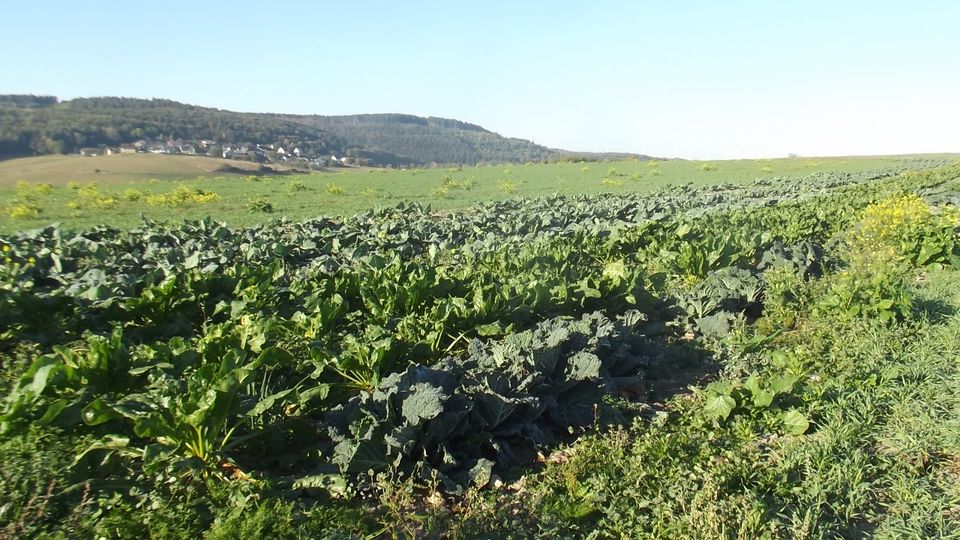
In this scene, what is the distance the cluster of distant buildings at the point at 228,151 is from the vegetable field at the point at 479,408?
68751mm

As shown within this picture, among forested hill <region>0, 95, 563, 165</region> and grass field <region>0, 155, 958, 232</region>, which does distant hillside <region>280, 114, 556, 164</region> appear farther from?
grass field <region>0, 155, 958, 232</region>

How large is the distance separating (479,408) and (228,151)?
275ft

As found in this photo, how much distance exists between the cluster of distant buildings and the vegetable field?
226 feet

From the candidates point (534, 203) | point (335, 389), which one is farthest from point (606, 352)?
point (534, 203)

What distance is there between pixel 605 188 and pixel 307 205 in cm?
1589

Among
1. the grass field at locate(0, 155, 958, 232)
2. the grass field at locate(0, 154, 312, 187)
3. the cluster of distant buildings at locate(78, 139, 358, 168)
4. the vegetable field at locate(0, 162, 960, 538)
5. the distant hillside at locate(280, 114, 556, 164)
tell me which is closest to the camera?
the vegetable field at locate(0, 162, 960, 538)

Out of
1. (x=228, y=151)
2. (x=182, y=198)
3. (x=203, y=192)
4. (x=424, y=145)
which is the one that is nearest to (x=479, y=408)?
(x=182, y=198)

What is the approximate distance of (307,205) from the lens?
22.2 meters

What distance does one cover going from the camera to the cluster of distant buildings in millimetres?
68938

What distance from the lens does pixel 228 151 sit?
257 feet

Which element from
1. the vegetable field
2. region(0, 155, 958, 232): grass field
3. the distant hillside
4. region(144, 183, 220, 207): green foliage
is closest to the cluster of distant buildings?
region(0, 155, 958, 232): grass field

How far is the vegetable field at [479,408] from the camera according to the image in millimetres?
3066

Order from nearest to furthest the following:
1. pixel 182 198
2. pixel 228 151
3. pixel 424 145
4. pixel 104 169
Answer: pixel 182 198
pixel 104 169
pixel 228 151
pixel 424 145

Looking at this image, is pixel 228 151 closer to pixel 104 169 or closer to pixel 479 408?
pixel 104 169
